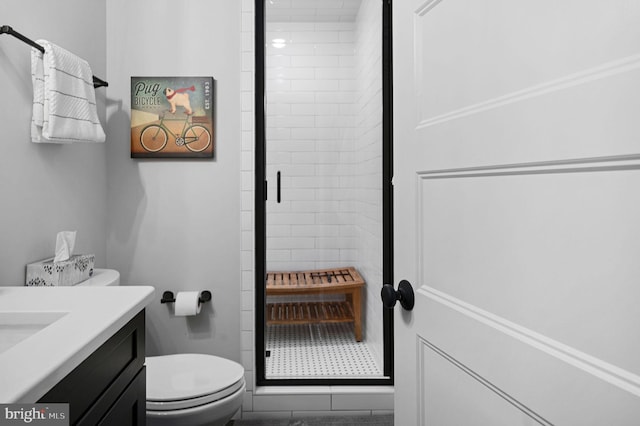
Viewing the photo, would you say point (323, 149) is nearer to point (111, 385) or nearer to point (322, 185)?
point (322, 185)

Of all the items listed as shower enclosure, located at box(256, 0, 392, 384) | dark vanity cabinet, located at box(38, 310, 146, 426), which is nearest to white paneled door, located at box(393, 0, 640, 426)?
dark vanity cabinet, located at box(38, 310, 146, 426)

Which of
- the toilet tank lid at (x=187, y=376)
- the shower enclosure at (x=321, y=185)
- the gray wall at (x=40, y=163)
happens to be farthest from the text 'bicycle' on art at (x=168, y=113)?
the toilet tank lid at (x=187, y=376)

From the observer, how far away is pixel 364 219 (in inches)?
94.5

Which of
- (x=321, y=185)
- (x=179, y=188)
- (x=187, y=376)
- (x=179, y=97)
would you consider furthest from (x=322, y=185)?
(x=187, y=376)

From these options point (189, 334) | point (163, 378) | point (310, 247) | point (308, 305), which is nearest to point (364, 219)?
point (310, 247)

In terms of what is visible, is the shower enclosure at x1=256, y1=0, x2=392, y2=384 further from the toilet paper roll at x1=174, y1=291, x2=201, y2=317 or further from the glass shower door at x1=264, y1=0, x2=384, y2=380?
the toilet paper roll at x1=174, y1=291, x2=201, y2=317

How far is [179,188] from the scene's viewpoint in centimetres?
226

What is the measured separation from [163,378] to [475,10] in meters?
1.67

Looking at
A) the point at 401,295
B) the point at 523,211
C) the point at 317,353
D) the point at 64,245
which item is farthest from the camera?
the point at 317,353

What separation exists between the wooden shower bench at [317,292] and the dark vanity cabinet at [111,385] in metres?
1.17

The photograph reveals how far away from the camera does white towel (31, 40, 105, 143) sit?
1.56 meters

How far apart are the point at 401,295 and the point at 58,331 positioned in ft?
2.52

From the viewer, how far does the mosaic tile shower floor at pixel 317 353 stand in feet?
7.66

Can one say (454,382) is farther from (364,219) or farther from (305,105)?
(305,105)
